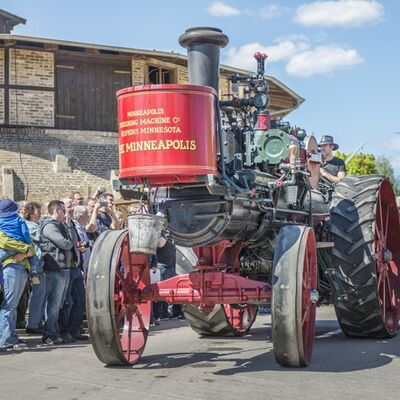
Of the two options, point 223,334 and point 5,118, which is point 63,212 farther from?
point 5,118

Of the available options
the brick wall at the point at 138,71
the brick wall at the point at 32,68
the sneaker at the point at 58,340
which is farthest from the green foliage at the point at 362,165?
the sneaker at the point at 58,340

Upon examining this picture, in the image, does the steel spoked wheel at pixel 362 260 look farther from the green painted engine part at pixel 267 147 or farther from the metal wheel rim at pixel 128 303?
the metal wheel rim at pixel 128 303

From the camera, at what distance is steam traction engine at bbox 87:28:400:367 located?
5.47m

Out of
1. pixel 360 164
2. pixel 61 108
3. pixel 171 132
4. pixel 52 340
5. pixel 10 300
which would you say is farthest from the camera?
pixel 360 164

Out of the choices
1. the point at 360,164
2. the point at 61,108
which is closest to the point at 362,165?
the point at 360,164

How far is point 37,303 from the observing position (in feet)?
29.1

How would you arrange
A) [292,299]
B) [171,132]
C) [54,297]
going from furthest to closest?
1. [54,297]
2. [292,299]
3. [171,132]

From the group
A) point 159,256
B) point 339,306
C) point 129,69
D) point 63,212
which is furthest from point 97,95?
point 339,306

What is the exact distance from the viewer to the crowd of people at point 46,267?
→ 7.99m

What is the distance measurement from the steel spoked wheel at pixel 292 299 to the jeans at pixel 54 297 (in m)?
3.45

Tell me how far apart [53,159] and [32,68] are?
2557 mm

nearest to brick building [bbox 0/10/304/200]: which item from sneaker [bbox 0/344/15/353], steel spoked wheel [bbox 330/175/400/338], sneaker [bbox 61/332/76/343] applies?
sneaker [bbox 61/332/76/343]

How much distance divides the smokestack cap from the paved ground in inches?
111

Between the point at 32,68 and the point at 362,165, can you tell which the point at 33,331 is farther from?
the point at 362,165
